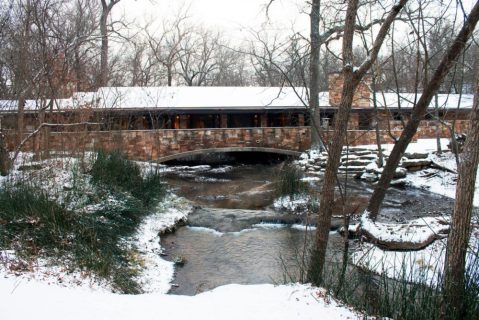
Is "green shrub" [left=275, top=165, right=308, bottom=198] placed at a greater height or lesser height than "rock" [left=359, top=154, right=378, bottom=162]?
lesser

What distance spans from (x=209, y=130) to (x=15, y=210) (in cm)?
1349

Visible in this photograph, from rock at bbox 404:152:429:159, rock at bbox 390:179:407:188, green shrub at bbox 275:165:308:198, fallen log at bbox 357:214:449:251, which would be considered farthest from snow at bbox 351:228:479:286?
rock at bbox 404:152:429:159

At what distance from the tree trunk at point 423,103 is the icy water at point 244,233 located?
50.8 inches

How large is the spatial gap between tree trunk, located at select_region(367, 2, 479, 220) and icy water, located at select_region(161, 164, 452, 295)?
50.8 inches

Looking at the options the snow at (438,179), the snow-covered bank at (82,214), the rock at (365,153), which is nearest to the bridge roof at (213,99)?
the rock at (365,153)

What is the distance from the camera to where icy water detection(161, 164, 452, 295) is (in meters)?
6.87

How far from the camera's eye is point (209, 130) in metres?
19.3

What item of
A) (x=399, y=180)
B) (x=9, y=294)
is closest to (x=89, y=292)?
(x=9, y=294)

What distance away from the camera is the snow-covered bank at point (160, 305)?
3.76 m

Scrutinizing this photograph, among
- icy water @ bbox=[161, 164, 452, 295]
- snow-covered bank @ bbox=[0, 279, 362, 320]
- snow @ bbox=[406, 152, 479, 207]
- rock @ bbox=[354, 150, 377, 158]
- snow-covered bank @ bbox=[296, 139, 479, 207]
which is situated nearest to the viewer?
snow-covered bank @ bbox=[0, 279, 362, 320]

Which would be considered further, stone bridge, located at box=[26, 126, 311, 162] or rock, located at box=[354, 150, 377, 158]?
stone bridge, located at box=[26, 126, 311, 162]

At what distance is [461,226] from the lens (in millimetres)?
3979

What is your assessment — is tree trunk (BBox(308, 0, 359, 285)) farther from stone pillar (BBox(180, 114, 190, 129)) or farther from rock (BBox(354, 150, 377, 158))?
stone pillar (BBox(180, 114, 190, 129))

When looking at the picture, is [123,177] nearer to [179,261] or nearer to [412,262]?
[179,261]
